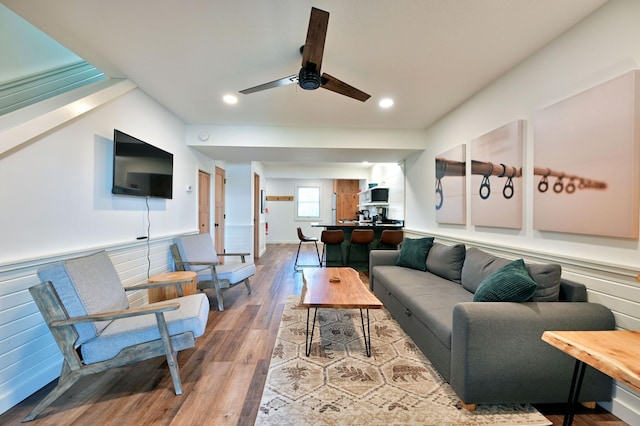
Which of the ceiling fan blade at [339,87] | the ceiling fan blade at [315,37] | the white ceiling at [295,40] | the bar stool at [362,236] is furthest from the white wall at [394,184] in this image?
the ceiling fan blade at [315,37]

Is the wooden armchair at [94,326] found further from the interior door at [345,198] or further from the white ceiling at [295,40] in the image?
the interior door at [345,198]

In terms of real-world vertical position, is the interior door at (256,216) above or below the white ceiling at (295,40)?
below

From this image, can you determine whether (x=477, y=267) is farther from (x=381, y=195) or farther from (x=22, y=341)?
(x=381, y=195)

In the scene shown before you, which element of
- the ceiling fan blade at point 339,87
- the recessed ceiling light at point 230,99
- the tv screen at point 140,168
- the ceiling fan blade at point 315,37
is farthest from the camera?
the recessed ceiling light at point 230,99

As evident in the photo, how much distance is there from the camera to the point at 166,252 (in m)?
3.41

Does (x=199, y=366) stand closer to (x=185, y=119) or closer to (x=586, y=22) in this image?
(x=185, y=119)

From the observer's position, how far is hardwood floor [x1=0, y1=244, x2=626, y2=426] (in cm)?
154

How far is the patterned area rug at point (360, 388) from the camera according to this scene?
152cm

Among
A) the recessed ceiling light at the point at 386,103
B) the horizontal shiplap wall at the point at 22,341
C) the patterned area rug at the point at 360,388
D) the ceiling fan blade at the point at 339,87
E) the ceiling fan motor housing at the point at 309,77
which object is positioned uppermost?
the recessed ceiling light at the point at 386,103

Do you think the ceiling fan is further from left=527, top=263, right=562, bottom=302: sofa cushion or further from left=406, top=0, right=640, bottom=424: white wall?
left=527, top=263, right=562, bottom=302: sofa cushion

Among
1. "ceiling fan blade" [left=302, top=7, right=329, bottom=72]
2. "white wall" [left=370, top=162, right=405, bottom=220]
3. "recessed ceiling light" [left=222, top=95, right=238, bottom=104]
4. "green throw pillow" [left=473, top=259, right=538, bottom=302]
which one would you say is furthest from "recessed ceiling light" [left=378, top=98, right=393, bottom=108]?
"green throw pillow" [left=473, top=259, right=538, bottom=302]

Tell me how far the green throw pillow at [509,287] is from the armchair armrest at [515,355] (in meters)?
0.10

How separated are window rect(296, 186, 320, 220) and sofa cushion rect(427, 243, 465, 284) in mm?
6573

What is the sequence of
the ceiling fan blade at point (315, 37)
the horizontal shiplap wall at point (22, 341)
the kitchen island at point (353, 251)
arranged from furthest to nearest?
the kitchen island at point (353, 251) < the horizontal shiplap wall at point (22, 341) < the ceiling fan blade at point (315, 37)
